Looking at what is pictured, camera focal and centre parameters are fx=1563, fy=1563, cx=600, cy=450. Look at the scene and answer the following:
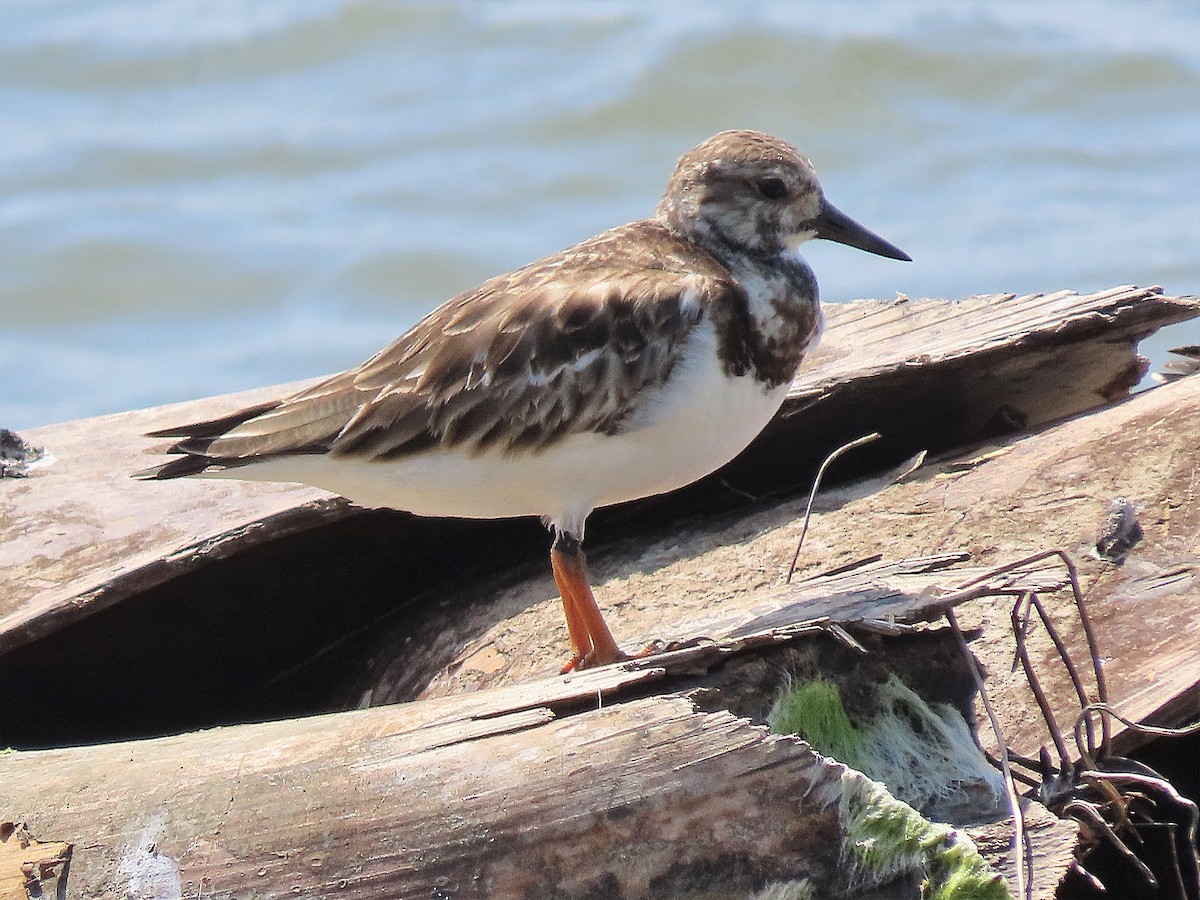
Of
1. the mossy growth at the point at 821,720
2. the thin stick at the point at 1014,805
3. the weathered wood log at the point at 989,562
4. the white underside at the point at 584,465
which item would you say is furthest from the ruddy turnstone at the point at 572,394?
the thin stick at the point at 1014,805

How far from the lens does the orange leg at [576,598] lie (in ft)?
10.9

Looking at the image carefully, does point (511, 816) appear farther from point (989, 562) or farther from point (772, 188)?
point (772, 188)

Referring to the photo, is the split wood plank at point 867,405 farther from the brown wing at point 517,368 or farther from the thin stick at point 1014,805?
the thin stick at point 1014,805

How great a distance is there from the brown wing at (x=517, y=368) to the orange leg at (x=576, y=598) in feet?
0.81

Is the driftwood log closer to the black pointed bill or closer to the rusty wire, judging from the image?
the rusty wire

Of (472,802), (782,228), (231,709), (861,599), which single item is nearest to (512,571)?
(231,709)

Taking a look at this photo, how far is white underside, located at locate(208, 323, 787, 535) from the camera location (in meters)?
3.24

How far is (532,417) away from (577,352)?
168 millimetres

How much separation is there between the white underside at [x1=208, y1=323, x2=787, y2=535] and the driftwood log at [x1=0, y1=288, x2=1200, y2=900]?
0.31m

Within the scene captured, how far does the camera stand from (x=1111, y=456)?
3689 millimetres

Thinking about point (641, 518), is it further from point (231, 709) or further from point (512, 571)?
point (231, 709)

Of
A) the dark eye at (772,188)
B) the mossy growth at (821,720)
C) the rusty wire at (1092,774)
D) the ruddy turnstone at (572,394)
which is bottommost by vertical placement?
the rusty wire at (1092,774)

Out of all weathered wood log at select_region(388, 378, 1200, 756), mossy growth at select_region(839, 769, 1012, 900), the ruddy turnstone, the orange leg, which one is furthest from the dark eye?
mossy growth at select_region(839, 769, 1012, 900)

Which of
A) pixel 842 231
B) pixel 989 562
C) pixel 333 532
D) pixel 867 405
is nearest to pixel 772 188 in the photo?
pixel 842 231
